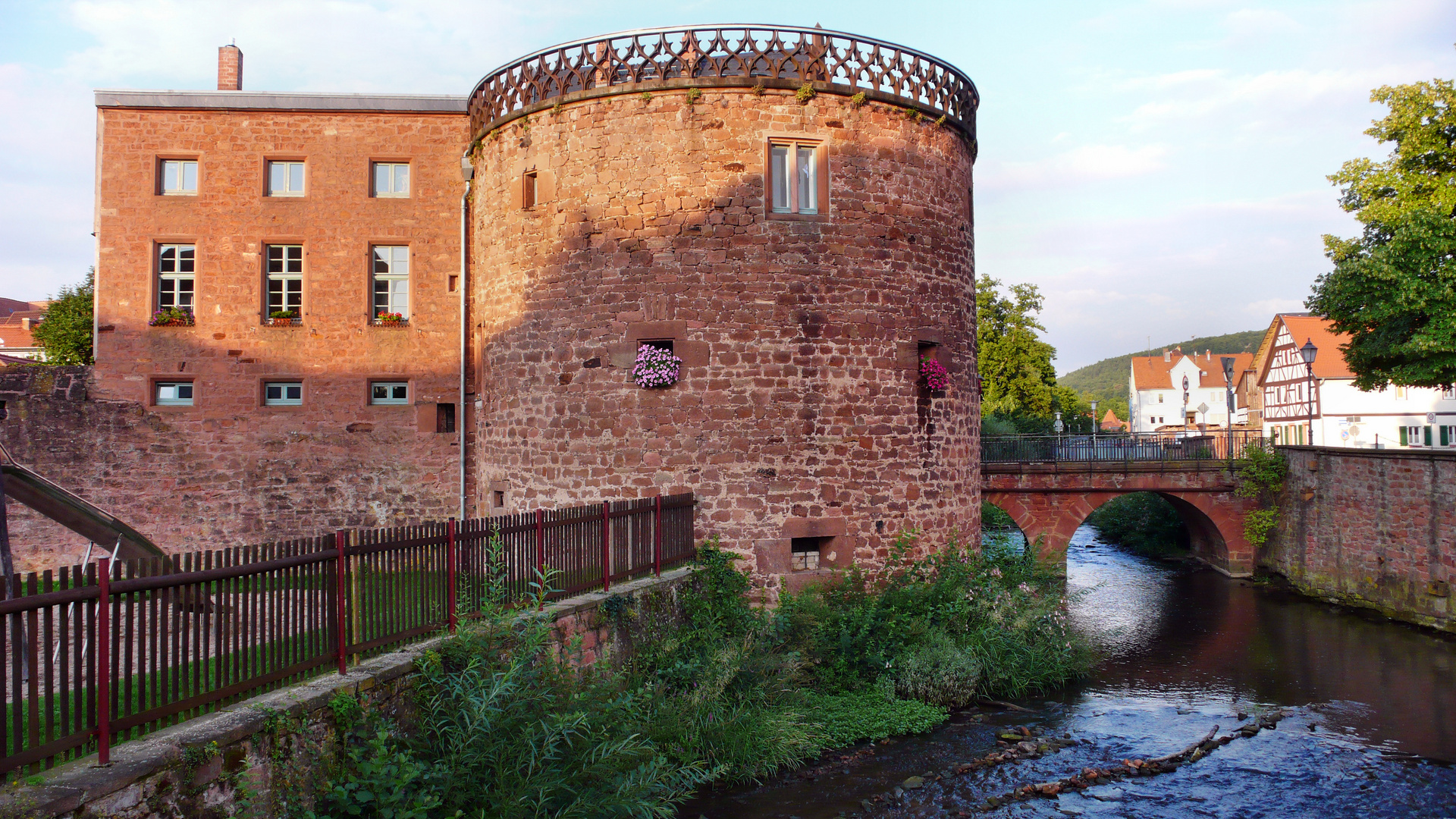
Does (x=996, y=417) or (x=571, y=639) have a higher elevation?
(x=996, y=417)

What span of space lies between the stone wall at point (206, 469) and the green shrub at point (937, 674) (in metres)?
7.83

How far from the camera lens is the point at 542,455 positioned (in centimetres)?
1188

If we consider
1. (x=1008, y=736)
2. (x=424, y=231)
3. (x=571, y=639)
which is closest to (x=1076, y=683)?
(x=1008, y=736)

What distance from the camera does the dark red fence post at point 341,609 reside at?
567 centimetres

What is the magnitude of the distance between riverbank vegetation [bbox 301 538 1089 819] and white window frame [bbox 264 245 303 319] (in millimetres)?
8544

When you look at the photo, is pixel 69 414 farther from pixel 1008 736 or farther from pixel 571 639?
pixel 1008 736

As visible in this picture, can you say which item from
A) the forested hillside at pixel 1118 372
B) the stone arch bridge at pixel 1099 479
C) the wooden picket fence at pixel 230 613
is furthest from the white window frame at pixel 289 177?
the forested hillside at pixel 1118 372

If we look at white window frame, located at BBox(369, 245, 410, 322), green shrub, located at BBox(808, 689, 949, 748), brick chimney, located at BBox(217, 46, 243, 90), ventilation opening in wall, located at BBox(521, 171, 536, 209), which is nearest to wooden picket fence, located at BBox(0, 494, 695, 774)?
green shrub, located at BBox(808, 689, 949, 748)

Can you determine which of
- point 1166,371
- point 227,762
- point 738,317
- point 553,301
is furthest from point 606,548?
point 1166,371

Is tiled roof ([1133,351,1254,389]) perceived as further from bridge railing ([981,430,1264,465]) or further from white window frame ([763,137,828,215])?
white window frame ([763,137,828,215])

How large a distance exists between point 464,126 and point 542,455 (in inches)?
250

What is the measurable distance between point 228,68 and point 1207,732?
1822 cm

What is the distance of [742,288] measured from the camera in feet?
36.3

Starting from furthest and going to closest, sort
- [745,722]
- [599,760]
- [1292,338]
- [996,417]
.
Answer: [1292,338] < [996,417] < [745,722] < [599,760]
